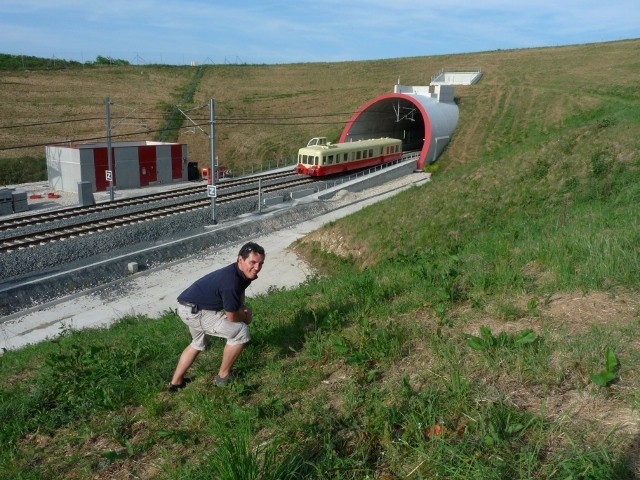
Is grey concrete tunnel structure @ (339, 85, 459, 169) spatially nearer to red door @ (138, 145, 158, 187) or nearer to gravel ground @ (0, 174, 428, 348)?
gravel ground @ (0, 174, 428, 348)

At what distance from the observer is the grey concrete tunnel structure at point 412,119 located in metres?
35.8

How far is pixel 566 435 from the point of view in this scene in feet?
12.4

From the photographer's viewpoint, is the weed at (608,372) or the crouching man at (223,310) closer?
the weed at (608,372)

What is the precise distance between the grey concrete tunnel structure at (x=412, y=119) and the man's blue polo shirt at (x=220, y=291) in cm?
3117

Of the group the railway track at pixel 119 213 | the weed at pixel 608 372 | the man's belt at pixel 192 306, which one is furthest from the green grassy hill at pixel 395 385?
the railway track at pixel 119 213

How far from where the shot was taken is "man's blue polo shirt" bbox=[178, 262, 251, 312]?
17.8 feet

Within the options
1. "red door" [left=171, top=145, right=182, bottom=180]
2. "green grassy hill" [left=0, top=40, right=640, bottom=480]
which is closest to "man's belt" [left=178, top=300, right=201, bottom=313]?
"green grassy hill" [left=0, top=40, right=640, bottom=480]

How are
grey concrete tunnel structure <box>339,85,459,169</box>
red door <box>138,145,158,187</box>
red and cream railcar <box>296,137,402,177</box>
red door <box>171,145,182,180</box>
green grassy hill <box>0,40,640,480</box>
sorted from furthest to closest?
red door <box>171,145,182,180</box> → grey concrete tunnel structure <box>339,85,459,169</box> → red door <box>138,145,158,187</box> → red and cream railcar <box>296,137,402,177</box> → green grassy hill <box>0,40,640,480</box>

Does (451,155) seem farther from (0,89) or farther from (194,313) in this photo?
(0,89)

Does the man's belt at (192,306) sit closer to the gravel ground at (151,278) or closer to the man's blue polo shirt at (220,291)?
the man's blue polo shirt at (220,291)

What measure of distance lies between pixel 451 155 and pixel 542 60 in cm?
4114

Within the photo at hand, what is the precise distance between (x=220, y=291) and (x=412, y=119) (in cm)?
3806

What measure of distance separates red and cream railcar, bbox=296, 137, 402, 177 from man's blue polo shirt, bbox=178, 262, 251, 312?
26.7 m

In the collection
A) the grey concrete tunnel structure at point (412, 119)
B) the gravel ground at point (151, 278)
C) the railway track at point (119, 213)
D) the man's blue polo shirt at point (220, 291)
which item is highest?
the grey concrete tunnel structure at point (412, 119)
